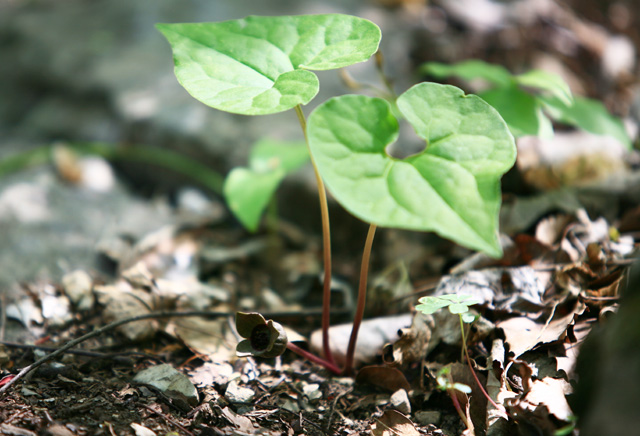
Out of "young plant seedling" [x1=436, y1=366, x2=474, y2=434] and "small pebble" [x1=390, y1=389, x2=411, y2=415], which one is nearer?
"young plant seedling" [x1=436, y1=366, x2=474, y2=434]

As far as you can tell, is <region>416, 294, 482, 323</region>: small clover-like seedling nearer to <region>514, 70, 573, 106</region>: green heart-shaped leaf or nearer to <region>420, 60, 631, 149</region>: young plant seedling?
<region>420, 60, 631, 149</region>: young plant seedling

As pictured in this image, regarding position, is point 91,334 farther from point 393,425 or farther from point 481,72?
point 481,72

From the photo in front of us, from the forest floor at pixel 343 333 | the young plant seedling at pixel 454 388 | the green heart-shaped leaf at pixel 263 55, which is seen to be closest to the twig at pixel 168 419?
the forest floor at pixel 343 333

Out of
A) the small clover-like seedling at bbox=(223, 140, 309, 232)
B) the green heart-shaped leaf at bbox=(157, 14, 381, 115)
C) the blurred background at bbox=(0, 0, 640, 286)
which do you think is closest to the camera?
the green heart-shaped leaf at bbox=(157, 14, 381, 115)

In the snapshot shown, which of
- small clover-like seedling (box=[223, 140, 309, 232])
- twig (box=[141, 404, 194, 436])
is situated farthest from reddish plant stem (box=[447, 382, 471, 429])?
small clover-like seedling (box=[223, 140, 309, 232])

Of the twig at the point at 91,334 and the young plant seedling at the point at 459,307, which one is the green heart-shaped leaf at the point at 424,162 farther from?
the twig at the point at 91,334
